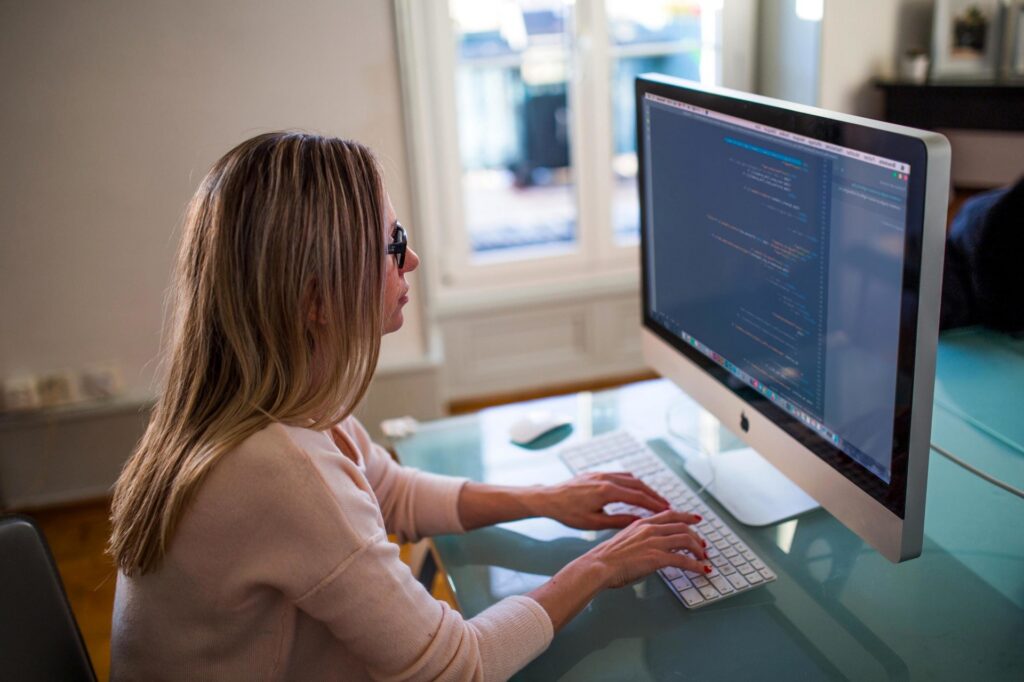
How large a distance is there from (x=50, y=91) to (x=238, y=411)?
6.33 feet

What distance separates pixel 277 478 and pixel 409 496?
1.34 feet

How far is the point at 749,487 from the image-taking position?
1295 millimetres

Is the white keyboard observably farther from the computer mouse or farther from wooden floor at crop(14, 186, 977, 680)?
wooden floor at crop(14, 186, 977, 680)

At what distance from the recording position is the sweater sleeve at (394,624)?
915mm

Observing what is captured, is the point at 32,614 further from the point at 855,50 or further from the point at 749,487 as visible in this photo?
the point at 855,50

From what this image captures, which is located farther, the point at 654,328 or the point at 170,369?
the point at 654,328

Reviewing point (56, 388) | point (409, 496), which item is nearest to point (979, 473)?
point (409, 496)

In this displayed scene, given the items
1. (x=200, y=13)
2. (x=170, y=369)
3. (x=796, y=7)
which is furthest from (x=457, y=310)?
(x=170, y=369)

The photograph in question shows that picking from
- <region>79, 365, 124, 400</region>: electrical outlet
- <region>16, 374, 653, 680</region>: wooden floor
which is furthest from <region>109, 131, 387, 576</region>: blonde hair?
<region>79, 365, 124, 400</region>: electrical outlet

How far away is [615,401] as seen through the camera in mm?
1625

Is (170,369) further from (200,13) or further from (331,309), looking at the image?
(200,13)

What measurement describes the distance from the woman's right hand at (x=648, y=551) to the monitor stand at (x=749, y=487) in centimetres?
13

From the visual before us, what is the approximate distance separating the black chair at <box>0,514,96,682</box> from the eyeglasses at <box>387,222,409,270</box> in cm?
48

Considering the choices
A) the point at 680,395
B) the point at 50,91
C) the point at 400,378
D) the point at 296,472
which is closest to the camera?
the point at 296,472
